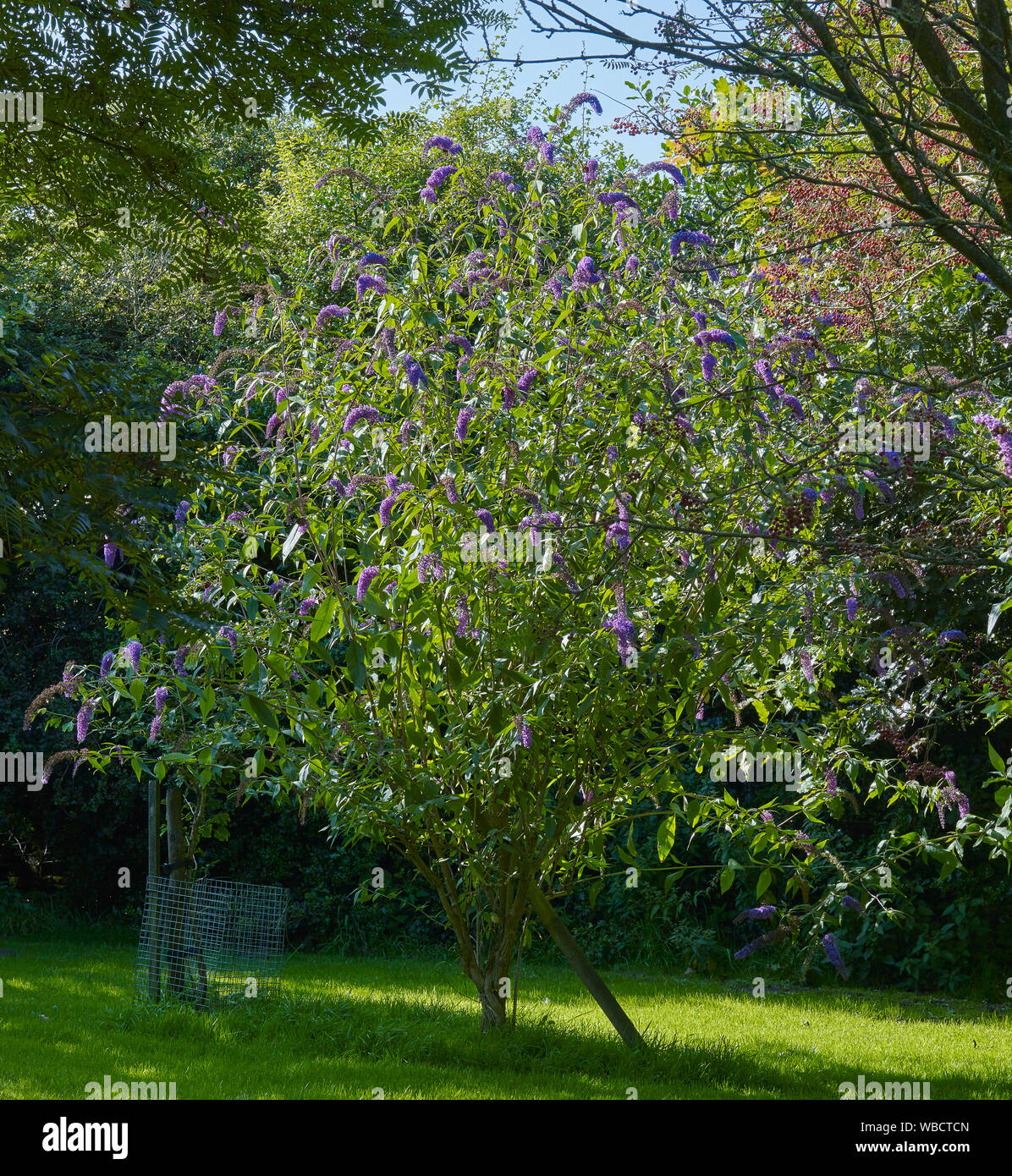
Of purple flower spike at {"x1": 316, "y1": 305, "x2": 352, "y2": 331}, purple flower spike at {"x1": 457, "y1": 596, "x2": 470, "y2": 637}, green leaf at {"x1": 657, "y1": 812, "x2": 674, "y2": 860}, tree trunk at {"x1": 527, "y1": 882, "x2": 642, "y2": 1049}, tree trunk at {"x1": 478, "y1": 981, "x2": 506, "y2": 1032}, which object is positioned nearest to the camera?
purple flower spike at {"x1": 457, "y1": 596, "x2": 470, "y2": 637}

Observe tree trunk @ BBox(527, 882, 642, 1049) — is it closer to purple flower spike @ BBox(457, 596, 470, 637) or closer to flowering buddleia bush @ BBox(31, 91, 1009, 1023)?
flowering buddleia bush @ BBox(31, 91, 1009, 1023)

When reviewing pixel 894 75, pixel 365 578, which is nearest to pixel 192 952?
pixel 365 578

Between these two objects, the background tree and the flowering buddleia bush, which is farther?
the flowering buddleia bush

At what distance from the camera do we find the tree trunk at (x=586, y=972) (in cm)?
455

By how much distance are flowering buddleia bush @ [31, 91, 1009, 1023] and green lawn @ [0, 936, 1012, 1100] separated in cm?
59

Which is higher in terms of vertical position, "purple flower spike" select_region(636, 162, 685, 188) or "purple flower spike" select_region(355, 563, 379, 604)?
"purple flower spike" select_region(636, 162, 685, 188)

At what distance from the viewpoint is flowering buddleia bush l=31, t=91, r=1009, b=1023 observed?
3.63 metres

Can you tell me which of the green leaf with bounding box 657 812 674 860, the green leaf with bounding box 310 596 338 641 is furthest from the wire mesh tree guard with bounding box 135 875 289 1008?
the green leaf with bounding box 310 596 338 641

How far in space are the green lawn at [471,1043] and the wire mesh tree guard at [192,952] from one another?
185 millimetres

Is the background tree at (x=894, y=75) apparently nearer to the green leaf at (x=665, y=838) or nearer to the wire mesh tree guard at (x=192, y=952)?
the green leaf at (x=665, y=838)

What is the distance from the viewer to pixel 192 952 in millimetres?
5438

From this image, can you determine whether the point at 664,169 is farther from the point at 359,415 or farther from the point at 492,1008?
the point at 492,1008

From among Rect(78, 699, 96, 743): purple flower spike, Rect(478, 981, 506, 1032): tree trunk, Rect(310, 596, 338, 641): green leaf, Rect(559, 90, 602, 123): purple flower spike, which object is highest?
Rect(559, 90, 602, 123): purple flower spike

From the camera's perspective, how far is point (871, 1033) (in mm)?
5785
